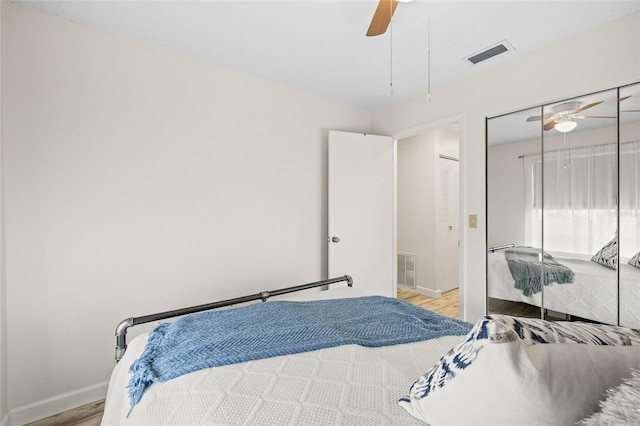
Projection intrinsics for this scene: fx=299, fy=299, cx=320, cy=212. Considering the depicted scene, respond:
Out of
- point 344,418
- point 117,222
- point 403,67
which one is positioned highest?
point 403,67

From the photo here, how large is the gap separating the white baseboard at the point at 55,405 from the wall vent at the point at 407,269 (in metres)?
3.87

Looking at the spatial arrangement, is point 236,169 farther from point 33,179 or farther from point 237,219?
point 33,179

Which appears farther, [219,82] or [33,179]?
[219,82]

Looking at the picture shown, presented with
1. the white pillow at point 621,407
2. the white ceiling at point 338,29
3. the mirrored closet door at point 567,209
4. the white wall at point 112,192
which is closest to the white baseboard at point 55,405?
the white wall at point 112,192

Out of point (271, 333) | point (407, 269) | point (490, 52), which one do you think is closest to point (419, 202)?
point (407, 269)

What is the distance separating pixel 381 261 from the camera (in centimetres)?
347

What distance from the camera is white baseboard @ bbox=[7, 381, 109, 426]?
183 centimetres

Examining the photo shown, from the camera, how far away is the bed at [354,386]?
0.65 m

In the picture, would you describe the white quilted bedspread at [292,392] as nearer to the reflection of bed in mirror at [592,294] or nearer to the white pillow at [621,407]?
the white pillow at [621,407]

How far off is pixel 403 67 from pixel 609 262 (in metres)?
2.11

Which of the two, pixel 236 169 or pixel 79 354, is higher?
pixel 236 169

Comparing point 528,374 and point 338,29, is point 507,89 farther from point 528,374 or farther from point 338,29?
point 528,374

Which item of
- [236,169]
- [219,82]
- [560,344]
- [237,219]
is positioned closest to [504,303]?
[560,344]

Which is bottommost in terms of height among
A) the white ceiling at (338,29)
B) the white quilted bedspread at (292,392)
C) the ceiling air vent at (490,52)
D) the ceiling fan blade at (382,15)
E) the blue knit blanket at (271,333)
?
the white quilted bedspread at (292,392)
